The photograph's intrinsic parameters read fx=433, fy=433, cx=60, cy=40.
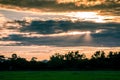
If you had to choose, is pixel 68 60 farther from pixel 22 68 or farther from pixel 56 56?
pixel 22 68

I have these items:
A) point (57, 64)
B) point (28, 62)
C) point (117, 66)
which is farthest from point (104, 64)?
point (28, 62)

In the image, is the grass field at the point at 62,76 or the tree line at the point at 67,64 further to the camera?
the tree line at the point at 67,64

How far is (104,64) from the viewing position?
308 ft

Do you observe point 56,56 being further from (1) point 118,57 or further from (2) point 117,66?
(2) point 117,66

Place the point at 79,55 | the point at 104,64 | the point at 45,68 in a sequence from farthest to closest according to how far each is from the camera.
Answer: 1. the point at 79,55
2. the point at 104,64
3. the point at 45,68

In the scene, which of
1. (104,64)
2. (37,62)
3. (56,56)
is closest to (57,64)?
(37,62)

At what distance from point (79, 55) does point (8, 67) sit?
27969 millimetres

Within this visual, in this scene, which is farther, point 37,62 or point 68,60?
point 68,60

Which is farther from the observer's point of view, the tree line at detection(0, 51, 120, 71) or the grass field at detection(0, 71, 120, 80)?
the tree line at detection(0, 51, 120, 71)

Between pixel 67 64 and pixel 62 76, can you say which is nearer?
pixel 62 76

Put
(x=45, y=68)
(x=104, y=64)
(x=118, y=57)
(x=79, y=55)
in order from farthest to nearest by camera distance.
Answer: (x=79, y=55) < (x=118, y=57) < (x=104, y=64) < (x=45, y=68)

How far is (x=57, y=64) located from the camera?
315 feet

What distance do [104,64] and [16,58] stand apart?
22.0 m

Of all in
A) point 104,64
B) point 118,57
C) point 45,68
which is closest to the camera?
point 45,68
